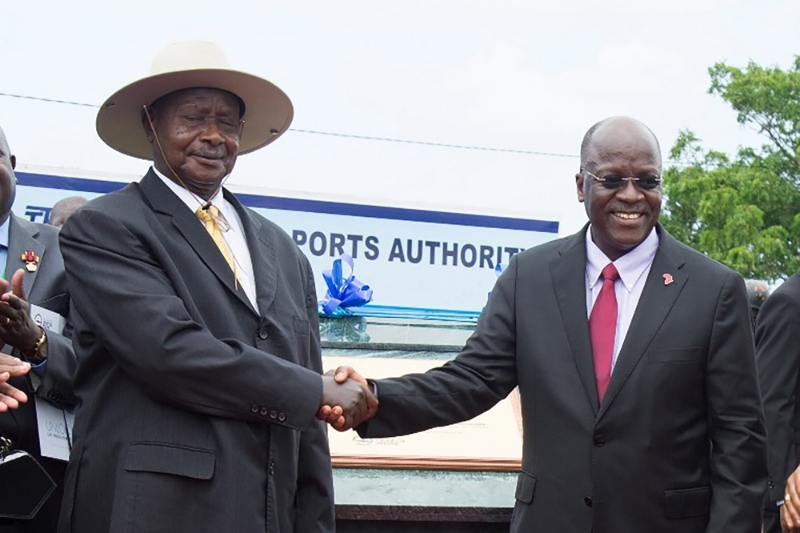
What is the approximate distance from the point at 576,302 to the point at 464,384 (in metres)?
0.55

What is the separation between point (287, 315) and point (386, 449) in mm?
1708

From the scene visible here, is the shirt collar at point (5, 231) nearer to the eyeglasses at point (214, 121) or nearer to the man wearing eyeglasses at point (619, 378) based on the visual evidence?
the eyeglasses at point (214, 121)

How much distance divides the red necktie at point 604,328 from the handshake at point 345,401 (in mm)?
834

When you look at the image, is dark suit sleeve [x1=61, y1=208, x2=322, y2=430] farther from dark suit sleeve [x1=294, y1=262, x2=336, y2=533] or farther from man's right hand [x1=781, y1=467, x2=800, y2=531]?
man's right hand [x1=781, y1=467, x2=800, y2=531]

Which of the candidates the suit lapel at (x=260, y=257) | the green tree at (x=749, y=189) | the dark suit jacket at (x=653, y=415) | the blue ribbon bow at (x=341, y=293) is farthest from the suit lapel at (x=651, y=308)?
the green tree at (x=749, y=189)

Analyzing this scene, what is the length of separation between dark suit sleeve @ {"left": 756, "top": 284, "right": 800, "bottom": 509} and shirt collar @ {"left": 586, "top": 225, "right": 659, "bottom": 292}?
1.25 metres

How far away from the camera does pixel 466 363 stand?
420 cm

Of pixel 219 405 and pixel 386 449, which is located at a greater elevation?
pixel 219 405

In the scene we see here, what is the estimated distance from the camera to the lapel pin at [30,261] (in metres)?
4.25

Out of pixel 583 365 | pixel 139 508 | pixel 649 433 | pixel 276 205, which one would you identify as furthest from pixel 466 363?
pixel 276 205

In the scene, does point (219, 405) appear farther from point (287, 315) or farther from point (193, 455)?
point (287, 315)

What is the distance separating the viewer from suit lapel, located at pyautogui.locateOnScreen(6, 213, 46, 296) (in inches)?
166

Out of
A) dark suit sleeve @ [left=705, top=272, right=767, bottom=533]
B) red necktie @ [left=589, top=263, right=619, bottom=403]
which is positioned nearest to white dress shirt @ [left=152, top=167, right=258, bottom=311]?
red necktie @ [left=589, top=263, right=619, bottom=403]

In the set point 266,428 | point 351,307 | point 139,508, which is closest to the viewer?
point 139,508
